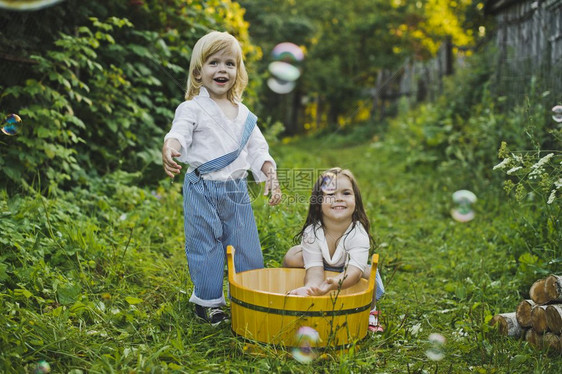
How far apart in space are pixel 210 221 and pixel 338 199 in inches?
24.8

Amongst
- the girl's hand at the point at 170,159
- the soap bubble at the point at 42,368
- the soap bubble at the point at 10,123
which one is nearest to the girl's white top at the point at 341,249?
the girl's hand at the point at 170,159

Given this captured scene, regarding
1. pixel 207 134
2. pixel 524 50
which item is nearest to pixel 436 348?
pixel 207 134

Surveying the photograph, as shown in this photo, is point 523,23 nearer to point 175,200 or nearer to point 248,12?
point 175,200

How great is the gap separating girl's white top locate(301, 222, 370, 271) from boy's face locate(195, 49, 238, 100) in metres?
0.84

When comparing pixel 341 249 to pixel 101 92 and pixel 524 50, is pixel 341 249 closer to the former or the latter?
pixel 101 92

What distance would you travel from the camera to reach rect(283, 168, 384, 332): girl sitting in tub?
2.58 m

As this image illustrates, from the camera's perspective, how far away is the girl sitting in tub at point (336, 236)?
102 inches

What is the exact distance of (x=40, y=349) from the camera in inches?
79.0

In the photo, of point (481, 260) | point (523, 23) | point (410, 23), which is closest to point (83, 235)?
point (481, 260)

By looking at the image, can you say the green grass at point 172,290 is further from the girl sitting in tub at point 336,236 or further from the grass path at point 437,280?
the girl sitting in tub at point 336,236

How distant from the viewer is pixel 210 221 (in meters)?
2.53

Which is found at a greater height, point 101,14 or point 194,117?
point 101,14

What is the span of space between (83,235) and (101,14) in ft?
7.01

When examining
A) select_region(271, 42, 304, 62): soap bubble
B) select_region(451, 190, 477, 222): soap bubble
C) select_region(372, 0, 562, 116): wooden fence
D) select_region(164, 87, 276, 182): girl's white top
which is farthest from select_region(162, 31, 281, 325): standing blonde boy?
select_region(372, 0, 562, 116): wooden fence
